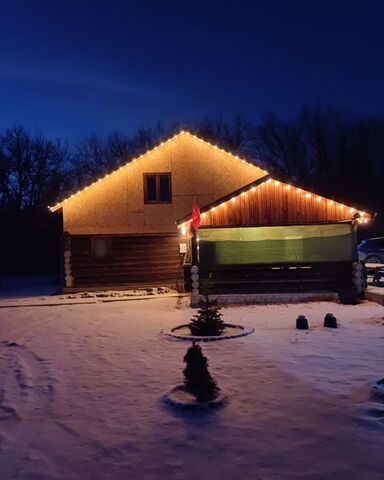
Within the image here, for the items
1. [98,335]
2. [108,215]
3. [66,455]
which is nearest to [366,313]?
[98,335]

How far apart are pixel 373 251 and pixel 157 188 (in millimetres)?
12659

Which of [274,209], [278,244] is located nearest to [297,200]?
[274,209]

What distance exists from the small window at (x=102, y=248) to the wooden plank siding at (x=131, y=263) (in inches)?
5.3

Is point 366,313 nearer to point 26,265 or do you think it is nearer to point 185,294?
point 185,294

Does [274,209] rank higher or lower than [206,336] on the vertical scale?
higher

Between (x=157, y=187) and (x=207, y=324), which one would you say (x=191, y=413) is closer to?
(x=207, y=324)

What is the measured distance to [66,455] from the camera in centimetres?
519

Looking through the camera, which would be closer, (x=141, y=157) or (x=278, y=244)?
(x=278, y=244)

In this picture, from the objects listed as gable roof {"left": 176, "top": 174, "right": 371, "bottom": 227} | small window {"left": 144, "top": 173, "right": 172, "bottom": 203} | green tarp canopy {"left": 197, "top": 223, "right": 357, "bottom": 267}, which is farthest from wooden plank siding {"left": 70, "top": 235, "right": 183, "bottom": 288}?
gable roof {"left": 176, "top": 174, "right": 371, "bottom": 227}

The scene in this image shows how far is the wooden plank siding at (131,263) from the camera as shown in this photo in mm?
21203

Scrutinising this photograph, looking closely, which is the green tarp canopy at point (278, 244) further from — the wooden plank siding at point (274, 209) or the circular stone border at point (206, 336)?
the circular stone border at point (206, 336)

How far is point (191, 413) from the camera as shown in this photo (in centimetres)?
620

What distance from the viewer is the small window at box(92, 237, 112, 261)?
835 inches

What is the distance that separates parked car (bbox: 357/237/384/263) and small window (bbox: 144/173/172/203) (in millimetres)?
11823
